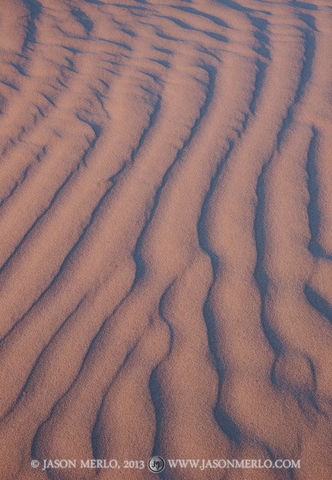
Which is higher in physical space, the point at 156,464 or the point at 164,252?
the point at 164,252

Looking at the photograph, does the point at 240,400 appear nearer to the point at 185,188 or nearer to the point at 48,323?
the point at 48,323

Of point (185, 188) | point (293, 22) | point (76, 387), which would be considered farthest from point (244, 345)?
point (293, 22)

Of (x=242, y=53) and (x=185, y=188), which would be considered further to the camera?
(x=242, y=53)

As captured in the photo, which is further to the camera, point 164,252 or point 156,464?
point 164,252

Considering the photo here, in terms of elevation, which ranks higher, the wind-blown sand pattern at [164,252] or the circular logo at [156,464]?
the wind-blown sand pattern at [164,252]
